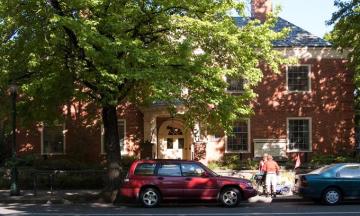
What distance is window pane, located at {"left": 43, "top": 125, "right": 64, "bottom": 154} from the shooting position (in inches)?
1259

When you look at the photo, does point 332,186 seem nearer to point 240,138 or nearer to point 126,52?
point 126,52

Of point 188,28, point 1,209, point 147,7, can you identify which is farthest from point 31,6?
point 1,209

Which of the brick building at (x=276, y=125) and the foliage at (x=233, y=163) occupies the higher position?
the brick building at (x=276, y=125)

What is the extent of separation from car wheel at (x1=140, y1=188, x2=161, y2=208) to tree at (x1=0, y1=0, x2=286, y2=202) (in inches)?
99.8

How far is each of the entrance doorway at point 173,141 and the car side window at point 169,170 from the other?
41.6 ft

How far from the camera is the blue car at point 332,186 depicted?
764 inches

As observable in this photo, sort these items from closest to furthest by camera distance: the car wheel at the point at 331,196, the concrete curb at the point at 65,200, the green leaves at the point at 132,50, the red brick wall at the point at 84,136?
the green leaves at the point at 132,50 < the car wheel at the point at 331,196 < the concrete curb at the point at 65,200 < the red brick wall at the point at 84,136

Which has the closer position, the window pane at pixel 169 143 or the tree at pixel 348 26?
the tree at pixel 348 26

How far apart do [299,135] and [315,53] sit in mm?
4688

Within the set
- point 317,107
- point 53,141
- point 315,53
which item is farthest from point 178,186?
point 315,53

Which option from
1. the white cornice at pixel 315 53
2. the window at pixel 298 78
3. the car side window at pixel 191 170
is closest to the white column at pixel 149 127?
the window at pixel 298 78

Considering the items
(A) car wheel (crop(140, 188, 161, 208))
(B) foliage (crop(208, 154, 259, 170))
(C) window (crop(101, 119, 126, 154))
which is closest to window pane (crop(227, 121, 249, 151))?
(B) foliage (crop(208, 154, 259, 170))

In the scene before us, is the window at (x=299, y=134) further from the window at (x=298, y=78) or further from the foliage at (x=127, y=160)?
the foliage at (x=127, y=160)

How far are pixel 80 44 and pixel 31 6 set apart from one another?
2.46 metres
